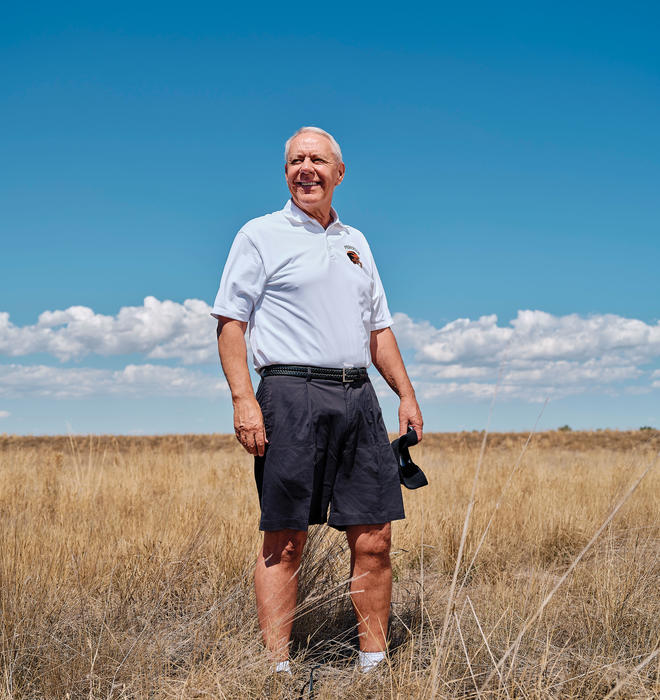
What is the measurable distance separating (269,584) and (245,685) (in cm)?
47

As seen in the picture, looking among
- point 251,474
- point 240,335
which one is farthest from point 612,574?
point 251,474

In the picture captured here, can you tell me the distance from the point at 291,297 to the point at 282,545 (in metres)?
1.10

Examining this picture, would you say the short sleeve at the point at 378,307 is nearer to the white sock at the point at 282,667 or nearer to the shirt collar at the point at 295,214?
the shirt collar at the point at 295,214

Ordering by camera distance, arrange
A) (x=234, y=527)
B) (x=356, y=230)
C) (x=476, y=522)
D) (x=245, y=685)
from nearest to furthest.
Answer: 1. (x=245, y=685)
2. (x=356, y=230)
3. (x=234, y=527)
4. (x=476, y=522)

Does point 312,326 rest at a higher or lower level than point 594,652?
higher

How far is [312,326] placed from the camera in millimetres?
2814

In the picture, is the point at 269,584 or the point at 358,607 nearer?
the point at 269,584

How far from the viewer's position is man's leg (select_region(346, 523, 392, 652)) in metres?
2.91

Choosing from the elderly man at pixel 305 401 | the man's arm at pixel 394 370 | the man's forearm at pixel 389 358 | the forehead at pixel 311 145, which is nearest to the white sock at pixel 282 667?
the elderly man at pixel 305 401

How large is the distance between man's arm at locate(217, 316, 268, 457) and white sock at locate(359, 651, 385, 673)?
3.41 ft

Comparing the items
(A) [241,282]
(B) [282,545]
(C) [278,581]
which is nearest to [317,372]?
(A) [241,282]

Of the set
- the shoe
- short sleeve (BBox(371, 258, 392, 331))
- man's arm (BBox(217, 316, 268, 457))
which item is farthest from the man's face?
the shoe

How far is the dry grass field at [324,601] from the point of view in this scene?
2500 mm

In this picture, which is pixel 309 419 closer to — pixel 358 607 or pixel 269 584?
pixel 269 584
